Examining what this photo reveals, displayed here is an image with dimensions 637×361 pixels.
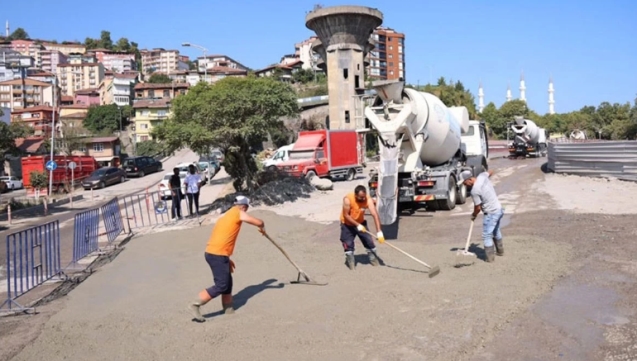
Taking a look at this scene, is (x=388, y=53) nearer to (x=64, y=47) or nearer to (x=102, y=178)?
(x=102, y=178)

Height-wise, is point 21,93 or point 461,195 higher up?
point 21,93

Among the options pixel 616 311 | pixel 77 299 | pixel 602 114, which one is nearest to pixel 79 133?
pixel 77 299

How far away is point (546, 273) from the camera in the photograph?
27.3ft

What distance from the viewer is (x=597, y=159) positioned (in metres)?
21.3

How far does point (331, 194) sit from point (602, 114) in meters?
84.7

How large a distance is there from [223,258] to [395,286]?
2.61 m

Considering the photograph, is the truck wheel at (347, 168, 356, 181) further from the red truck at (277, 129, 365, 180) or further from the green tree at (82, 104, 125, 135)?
the green tree at (82, 104, 125, 135)

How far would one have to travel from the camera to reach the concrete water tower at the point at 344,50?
2141 inches

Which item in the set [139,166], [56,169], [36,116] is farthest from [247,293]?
[36,116]

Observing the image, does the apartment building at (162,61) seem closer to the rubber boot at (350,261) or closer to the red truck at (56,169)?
the red truck at (56,169)

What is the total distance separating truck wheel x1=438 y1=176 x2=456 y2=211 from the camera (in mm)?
15713

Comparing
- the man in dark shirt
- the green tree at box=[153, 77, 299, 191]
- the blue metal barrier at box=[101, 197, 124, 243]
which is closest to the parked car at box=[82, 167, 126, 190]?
the green tree at box=[153, 77, 299, 191]

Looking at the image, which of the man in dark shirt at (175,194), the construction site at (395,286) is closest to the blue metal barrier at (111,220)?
the construction site at (395,286)

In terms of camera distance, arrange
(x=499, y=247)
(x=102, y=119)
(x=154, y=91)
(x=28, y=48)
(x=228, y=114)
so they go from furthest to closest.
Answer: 1. (x=28, y=48)
2. (x=154, y=91)
3. (x=102, y=119)
4. (x=228, y=114)
5. (x=499, y=247)
